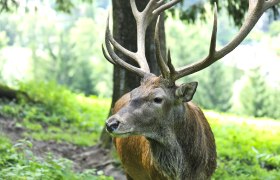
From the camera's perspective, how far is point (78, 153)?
32.6ft

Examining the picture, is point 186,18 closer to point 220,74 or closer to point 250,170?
point 250,170

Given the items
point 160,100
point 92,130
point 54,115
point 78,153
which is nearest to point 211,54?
point 160,100

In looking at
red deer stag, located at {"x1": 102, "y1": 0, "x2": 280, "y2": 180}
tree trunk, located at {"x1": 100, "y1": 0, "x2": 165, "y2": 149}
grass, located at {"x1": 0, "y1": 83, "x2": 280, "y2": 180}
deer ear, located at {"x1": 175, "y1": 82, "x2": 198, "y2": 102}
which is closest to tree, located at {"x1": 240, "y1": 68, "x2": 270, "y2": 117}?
grass, located at {"x1": 0, "y1": 83, "x2": 280, "y2": 180}

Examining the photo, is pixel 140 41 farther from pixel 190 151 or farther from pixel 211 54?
pixel 190 151

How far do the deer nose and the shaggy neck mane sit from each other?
577 millimetres

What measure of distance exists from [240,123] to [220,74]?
48.5 metres

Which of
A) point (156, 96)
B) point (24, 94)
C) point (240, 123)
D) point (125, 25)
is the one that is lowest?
point (240, 123)

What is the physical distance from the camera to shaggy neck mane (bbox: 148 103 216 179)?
552cm

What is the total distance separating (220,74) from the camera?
63.5 meters

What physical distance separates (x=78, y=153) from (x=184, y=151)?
4.55 m

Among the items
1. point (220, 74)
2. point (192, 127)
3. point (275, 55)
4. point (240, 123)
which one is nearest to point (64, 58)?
point (220, 74)

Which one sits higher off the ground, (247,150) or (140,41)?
(140,41)

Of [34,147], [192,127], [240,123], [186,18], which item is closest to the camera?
[192,127]

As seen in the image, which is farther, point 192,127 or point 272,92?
point 272,92
